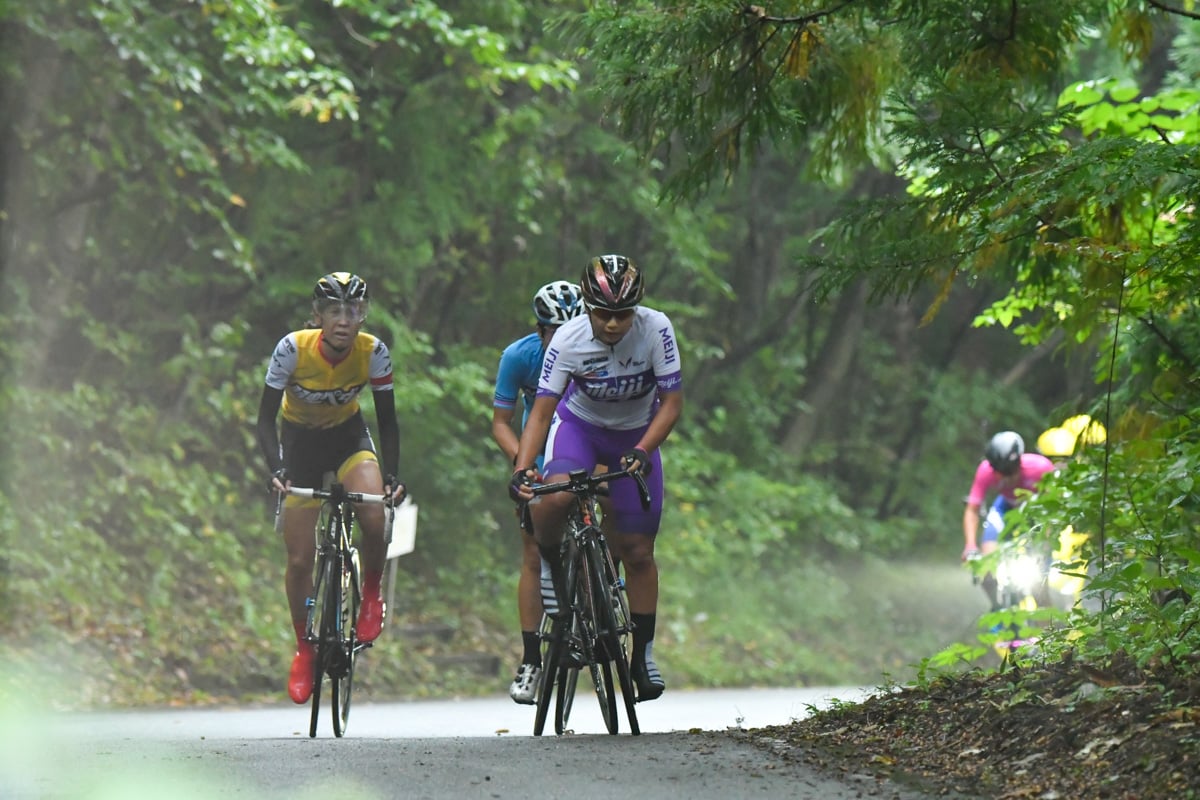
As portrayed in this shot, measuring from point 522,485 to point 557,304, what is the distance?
1.60m

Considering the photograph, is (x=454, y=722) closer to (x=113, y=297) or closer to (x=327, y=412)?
(x=327, y=412)

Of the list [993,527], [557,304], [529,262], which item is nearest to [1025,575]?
[993,527]

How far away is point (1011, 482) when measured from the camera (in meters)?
14.6

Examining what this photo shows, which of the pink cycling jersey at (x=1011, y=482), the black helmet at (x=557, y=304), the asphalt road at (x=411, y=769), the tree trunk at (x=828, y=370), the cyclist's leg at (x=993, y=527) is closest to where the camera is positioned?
the asphalt road at (x=411, y=769)

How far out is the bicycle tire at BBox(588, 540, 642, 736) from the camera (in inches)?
347

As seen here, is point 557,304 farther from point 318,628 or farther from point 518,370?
point 318,628

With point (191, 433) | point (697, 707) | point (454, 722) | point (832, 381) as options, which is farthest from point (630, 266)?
point (832, 381)

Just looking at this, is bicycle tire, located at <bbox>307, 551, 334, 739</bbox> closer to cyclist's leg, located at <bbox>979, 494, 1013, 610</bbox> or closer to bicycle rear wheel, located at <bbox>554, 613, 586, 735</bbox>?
bicycle rear wheel, located at <bbox>554, 613, 586, 735</bbox>

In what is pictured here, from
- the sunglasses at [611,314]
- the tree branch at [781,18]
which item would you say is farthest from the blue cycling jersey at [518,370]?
the tree branch at [781,18]

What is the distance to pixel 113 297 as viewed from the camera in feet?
67.8

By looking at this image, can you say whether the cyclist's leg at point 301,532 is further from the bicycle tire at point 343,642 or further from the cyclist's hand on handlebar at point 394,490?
the cyclist's hand on handlebar at point 394,490

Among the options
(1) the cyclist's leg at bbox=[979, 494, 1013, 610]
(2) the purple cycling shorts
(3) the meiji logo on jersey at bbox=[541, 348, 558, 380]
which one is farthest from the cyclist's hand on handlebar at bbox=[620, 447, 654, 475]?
(1) the cyclist's leg at bbox=[979, 494, 1013, 610]

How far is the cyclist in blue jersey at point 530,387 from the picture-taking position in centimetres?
994

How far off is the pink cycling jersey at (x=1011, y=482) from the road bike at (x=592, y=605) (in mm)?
5919
